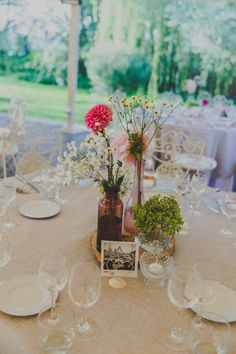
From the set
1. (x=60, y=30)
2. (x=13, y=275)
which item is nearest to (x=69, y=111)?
(x=60, y=30)

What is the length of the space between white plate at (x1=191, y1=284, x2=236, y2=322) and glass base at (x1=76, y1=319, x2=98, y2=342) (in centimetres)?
32

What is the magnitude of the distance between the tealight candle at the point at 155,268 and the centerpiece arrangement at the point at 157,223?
7 centimetres

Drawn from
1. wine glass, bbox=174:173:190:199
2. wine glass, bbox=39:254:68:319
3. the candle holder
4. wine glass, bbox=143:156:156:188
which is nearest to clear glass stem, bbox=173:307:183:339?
the candle holder

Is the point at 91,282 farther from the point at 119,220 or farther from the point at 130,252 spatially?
the point at 119,220

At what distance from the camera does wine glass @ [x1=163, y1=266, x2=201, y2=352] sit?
1.07m

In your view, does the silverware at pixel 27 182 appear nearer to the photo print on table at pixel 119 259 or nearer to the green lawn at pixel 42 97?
the photo print on table at pixel 119 259

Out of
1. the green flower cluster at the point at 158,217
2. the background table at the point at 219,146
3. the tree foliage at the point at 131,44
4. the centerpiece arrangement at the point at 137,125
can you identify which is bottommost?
the background table at the point at 219,146

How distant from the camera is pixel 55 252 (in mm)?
1482

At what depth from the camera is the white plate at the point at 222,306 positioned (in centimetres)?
116

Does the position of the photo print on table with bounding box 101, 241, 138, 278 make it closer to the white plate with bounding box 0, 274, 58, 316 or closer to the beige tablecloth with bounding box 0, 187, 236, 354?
the beige tablecloth with bounding box 0, 187, 236, 354

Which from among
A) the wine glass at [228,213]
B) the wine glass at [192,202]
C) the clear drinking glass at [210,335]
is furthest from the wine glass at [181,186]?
the clear drinking glass at [210,335]

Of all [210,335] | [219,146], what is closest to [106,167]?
[210,335]

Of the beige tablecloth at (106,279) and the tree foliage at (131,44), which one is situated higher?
the tree foliage at (131,44)

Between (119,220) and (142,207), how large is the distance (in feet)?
0.43
